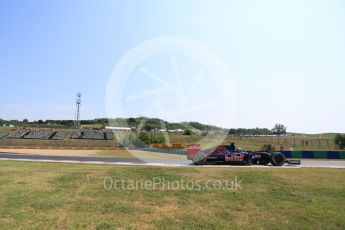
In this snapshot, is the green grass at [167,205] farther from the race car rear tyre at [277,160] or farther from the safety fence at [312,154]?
the safety fence at [312,154]

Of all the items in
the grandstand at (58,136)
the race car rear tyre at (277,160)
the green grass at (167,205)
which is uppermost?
the grandstand at (58,136)

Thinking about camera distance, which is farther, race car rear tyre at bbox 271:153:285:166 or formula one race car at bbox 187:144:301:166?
race car rear tyre at bbox 271:153:285:166

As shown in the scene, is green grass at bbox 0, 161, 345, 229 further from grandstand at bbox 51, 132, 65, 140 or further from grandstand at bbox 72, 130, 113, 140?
grandstand at bbox 51, 132, 65, 140

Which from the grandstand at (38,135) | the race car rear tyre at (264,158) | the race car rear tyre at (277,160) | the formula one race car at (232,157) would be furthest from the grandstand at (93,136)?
the race car rear tyre at (277,160)

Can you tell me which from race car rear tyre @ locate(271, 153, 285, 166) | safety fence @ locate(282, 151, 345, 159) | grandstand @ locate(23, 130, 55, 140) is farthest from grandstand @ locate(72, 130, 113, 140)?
race car rear tyre @ locate(271, 153, 285, 166)

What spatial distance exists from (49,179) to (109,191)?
4.17 metres

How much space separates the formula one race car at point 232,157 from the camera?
23188 mm

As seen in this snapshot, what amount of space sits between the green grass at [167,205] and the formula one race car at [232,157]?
282 inches

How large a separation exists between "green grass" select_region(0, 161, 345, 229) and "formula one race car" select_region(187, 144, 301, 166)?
7.17 metres

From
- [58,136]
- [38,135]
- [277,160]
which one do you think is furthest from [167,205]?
[38,135]

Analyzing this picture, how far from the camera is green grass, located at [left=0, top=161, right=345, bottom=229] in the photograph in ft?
31.2

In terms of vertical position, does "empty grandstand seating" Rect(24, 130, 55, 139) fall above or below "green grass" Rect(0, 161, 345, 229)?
above

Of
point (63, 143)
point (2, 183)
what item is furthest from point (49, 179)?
point (63, 143)

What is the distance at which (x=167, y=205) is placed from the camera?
37.2 ft
